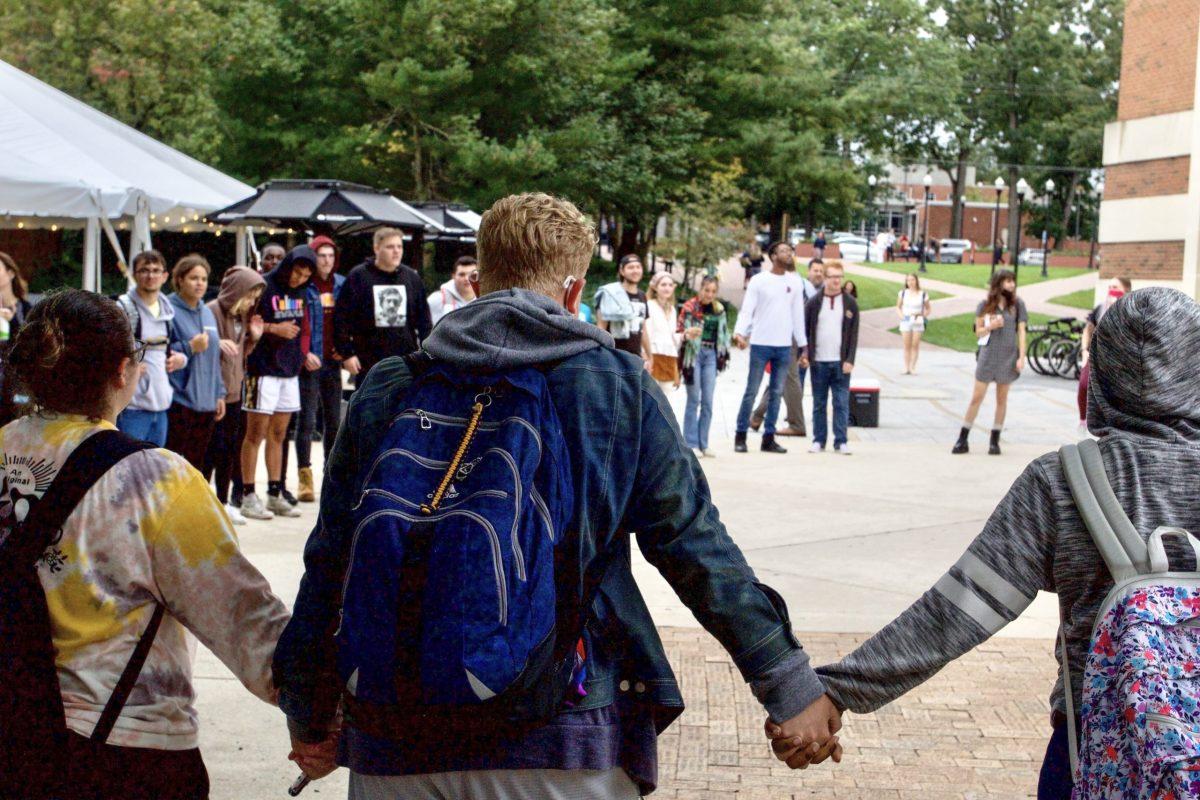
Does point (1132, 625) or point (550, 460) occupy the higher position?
point (550, 460)

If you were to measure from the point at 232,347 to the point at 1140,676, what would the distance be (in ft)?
25.3

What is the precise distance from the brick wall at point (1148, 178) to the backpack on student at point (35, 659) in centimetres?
2290

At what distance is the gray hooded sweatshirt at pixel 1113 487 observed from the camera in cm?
265

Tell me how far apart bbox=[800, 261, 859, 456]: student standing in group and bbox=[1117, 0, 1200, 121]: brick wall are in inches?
464

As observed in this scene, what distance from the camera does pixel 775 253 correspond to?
13.6 metres

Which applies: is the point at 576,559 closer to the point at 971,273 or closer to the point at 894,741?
the point at 894,741

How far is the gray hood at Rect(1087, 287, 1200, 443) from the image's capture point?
107 inches

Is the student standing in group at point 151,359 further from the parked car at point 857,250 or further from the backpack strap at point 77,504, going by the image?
the parked car at point 857,250

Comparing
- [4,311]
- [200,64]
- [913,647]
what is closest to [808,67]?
[200,64]

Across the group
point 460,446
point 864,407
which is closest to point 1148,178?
point 864,407

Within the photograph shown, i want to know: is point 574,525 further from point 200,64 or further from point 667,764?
point 200,64

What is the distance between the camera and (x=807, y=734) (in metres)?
2.81

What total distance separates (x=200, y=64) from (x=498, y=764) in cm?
3107

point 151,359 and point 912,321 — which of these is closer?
point 151,359
